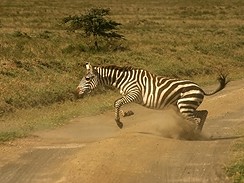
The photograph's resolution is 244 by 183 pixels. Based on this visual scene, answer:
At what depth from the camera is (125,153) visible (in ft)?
41.6

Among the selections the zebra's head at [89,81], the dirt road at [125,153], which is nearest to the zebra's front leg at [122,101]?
the dirt road at [125,153]

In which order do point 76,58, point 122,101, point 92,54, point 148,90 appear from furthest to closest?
point 92,54 < point 76,58 < point 148,90 < point 122,101

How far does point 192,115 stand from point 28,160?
4631 millimetres

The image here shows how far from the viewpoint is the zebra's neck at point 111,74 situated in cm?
1549

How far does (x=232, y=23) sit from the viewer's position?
5953 centimetres

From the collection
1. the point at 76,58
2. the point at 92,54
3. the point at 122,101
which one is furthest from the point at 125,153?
the point at 92,54

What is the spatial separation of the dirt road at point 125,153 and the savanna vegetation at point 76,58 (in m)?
1.41

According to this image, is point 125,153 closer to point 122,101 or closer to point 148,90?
point 122,101

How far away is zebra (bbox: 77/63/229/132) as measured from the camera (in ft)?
48.7

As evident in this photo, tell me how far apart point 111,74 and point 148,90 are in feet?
3.79

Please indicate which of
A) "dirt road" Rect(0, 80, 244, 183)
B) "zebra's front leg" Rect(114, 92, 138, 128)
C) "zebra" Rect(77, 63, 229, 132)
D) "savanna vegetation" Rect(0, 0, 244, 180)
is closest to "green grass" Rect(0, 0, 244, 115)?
"savanna vegetation" Rect(0, 0, 244, 180)

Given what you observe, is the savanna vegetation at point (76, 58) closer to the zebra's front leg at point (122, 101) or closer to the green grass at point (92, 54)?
the green grass at point (92, 54)

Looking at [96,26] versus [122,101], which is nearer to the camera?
[122,101]

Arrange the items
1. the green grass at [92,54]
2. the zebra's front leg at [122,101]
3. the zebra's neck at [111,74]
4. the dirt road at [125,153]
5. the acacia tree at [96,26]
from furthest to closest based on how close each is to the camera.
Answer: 1. the acacia tree at [96,26]
2. the green grass at [92,54]
3. the zebra's neck at [111,74]
4. the zebra's front leg at [122,101]
5. the dirt road at [125,153]
